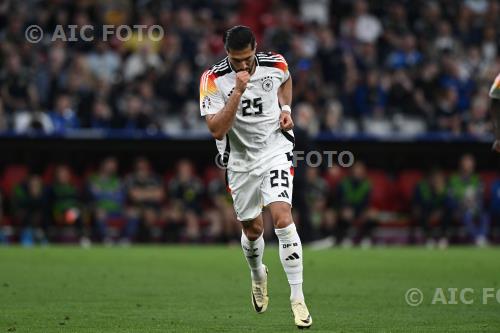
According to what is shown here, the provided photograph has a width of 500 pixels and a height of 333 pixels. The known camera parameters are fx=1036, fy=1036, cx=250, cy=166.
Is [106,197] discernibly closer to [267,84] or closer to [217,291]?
[217,291]

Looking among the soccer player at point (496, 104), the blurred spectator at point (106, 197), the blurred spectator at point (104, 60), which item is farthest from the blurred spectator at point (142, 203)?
the soccer player at point (496, 104)

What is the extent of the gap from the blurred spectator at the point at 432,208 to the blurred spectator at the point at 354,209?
3.65 ft

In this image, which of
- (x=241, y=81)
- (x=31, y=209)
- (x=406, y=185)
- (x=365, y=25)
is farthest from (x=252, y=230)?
(x=365, y=25)

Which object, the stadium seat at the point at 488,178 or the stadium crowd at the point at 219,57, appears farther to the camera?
the stadium seat at the point at 488,178

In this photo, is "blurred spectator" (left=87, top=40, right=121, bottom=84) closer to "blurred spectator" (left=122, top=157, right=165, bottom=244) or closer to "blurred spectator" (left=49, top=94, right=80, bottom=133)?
"blurred spectator" (left=49, top=94, right=80, bottom=133)

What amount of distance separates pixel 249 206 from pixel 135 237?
13079 mm

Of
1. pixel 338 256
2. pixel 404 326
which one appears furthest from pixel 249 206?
pixel 338 256

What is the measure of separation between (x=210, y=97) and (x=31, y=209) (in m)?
12.9

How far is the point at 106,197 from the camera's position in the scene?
853 inches

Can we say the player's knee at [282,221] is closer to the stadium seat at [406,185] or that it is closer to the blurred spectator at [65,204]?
the blurred spectator at [65,204]

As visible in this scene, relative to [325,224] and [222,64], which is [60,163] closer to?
[325,224]

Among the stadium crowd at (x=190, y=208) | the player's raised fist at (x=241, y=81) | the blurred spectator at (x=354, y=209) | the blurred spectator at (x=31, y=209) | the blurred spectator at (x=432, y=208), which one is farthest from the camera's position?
the blurred spectator at (x=432, y=208)

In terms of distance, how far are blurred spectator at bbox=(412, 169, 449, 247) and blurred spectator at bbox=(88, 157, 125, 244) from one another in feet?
20.7

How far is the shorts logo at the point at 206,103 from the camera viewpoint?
8.62m
